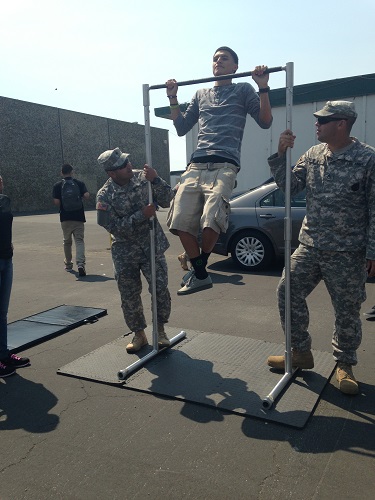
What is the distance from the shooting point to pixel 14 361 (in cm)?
417

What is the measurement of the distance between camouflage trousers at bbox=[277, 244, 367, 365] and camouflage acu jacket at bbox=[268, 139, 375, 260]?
0.35 feet

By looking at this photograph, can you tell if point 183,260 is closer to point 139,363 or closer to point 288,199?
point 139,363

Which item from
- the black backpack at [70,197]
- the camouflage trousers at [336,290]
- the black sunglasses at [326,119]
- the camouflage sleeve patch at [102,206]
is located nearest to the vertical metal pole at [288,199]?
the camouflage trousers at [336,290]

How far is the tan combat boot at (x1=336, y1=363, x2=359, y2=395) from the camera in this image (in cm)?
345

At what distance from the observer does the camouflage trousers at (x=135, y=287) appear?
170 inches

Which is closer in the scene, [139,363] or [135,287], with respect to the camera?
[139,363]

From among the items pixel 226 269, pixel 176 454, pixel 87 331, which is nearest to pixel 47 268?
pixel 226 269

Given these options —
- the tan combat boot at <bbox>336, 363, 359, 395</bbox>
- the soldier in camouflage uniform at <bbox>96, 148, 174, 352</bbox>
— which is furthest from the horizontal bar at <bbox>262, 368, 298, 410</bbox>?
the soldier in camouflage uniform at <bbox>96, 148, 174, 352</bbox>

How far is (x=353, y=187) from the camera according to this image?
328 centimetres

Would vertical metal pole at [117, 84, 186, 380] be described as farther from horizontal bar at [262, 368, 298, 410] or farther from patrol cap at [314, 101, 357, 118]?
patrol cap at [314, 101, 357, 118]

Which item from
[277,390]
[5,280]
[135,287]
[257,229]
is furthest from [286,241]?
[257,229]

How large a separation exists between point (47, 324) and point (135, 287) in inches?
63.1

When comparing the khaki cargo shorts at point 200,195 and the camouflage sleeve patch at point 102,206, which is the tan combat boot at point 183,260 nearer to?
the camouflage sleeve patch at point 102,206

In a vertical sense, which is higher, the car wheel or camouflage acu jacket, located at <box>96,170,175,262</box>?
camouflage acu jacket, located at <box>96,170,175,262</box>
